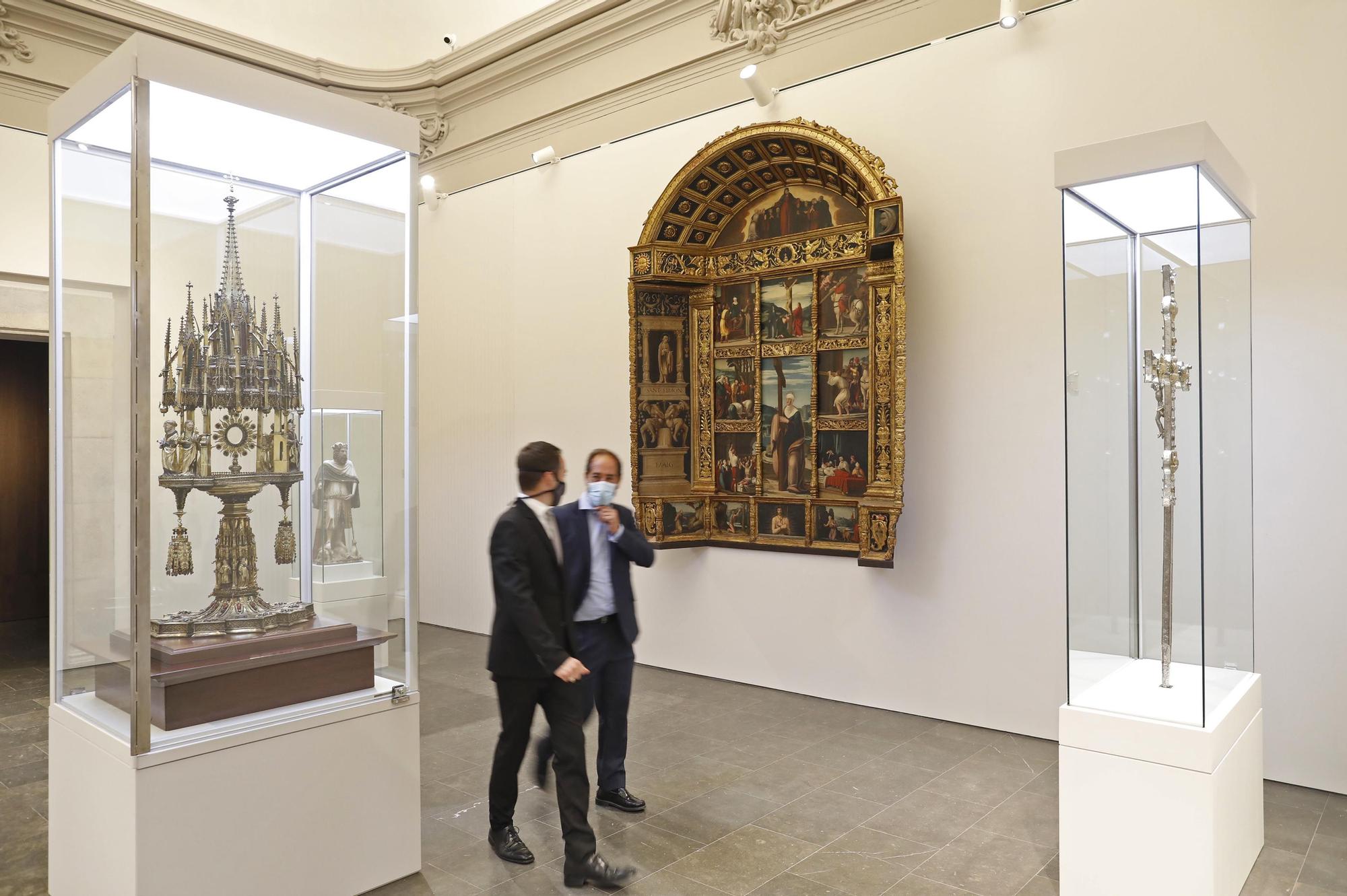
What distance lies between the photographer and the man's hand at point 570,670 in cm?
396

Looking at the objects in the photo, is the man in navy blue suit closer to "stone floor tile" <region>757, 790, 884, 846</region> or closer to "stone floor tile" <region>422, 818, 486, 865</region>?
"stone floor tile" <region>422, 818, 486, 865</region>

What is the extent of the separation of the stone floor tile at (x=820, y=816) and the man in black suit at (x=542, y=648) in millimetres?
997

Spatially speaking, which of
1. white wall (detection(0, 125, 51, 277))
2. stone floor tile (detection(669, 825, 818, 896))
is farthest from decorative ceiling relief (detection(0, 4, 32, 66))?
stone floor tile (detection(669, 825, 818, 896))

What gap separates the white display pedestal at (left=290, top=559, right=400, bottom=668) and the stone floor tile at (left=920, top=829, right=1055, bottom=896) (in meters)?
2.71

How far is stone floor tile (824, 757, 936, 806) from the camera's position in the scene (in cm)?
535

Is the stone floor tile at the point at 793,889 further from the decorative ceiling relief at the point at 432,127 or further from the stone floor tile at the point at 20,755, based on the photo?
the decorative ceiling relief at the point at 432,127

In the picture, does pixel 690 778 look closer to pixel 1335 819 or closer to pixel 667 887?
pixel 667 887

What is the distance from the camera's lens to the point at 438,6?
11008 mm

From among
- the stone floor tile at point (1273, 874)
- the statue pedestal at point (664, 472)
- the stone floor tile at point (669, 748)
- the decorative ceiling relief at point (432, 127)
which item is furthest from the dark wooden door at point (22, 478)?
the stone floor tile at point (1273, 874)

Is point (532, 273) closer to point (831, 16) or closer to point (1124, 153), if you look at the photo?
point (831, 16)

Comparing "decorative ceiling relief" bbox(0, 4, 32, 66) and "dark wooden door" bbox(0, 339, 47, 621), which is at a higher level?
"decorative ceiling relief" bbox(0, 4, 32, 66)

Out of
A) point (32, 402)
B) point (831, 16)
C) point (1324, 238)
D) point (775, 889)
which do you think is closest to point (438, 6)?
point (831, 16)

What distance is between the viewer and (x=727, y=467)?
27.0 feet

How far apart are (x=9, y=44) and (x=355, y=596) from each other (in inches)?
309
